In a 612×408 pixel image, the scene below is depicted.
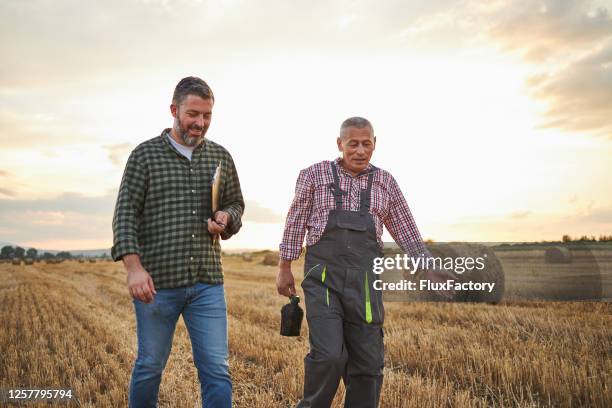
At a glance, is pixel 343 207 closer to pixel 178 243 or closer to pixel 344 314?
pixel 344 314

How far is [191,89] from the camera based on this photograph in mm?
3463

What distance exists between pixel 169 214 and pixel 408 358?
3.76 meters

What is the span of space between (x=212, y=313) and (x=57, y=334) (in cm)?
627

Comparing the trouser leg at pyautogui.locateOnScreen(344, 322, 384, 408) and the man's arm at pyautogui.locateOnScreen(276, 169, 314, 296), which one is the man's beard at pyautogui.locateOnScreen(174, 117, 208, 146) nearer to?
the man's arm at pyautogui.locateOnScreen(276, 169, 314, 296)

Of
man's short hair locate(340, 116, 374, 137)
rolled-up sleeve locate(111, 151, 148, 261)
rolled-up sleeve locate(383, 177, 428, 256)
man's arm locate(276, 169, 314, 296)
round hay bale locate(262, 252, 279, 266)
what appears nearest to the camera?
rolled-up sleeve locate(111, 151, 148, 261)

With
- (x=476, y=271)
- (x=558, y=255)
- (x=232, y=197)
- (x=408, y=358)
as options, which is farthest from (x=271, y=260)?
(x=232, y=197)

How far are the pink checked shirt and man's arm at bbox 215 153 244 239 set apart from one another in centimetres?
40

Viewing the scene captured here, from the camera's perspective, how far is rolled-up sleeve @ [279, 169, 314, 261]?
392 cm

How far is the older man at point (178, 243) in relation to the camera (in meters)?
3.38

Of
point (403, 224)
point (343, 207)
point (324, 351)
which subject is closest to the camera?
point (324, 351)

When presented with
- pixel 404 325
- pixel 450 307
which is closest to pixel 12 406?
pixel 404 325

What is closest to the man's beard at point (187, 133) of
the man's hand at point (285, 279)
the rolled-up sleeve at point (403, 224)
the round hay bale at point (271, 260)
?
the man's hand at point (285, 279)

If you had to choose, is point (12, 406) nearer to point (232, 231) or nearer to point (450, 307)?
point (232, 231)

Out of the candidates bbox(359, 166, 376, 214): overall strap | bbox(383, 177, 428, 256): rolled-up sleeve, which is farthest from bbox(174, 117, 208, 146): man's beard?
bbox(383, 177, 428, 256): rolled-up sleeve
